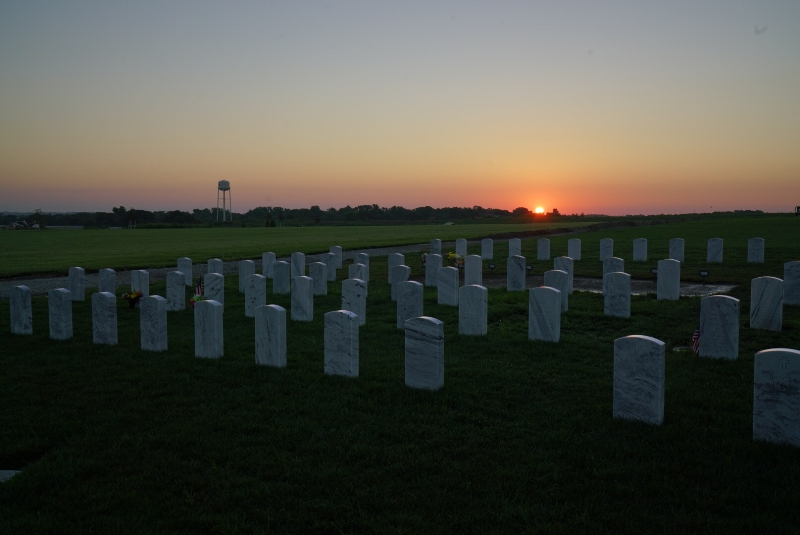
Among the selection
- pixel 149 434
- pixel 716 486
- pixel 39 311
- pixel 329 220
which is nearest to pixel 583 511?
pixel 716 486

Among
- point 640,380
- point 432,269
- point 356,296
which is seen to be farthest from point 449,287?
Result: point 640,380

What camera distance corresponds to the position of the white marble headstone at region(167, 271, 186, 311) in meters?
12.9

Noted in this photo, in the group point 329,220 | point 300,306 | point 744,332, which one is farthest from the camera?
point 329,220

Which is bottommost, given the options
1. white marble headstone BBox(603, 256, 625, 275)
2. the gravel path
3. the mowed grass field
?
the mowed grass field

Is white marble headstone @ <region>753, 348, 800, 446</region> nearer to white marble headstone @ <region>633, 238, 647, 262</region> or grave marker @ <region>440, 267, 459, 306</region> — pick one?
grave marker @ <region>440, 267, 459, 306</region>

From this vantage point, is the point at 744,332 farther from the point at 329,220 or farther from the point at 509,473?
the point at 329,220

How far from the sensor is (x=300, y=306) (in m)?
11.5

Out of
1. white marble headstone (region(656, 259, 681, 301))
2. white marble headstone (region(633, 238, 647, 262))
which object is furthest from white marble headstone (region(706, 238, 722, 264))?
white marble headstone (region(656, 259, 681, 301))

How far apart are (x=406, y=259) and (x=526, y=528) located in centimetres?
2105

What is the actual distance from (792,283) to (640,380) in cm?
854

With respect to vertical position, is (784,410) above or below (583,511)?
above

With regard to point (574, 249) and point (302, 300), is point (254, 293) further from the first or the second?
point (574, 249)

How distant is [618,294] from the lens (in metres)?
11.5

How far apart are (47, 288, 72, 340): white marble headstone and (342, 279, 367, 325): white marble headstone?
4.42 metres
